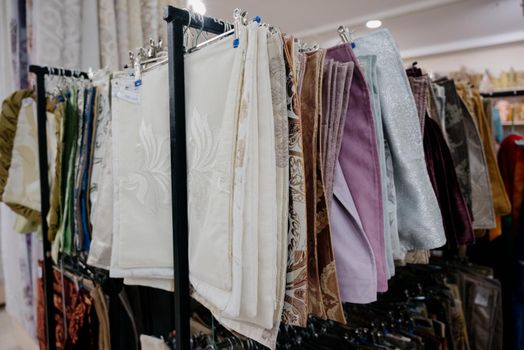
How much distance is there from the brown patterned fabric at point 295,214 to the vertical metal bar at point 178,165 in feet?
0.63

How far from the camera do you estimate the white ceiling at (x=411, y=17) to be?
254 centimetres

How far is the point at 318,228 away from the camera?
0.55 metres

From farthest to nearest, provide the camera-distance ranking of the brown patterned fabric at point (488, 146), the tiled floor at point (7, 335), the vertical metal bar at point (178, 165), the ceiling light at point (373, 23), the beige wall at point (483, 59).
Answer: the beige wall at point (483, 59)
the ceiling light at point (373, 23)
the tiled floor at point (7, 335)
the brown patterned fabric at point (488, 146)
the vertical metal bar at point (178, 165)

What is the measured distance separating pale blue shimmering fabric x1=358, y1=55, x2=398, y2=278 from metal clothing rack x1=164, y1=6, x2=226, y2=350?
0.97 ft

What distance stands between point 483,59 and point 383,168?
11.1 feet

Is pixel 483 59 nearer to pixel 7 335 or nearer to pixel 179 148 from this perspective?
pixel 179 148

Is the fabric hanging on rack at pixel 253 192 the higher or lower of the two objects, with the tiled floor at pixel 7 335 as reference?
higher

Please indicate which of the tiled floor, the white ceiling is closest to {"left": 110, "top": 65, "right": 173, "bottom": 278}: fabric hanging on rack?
the tiled floor

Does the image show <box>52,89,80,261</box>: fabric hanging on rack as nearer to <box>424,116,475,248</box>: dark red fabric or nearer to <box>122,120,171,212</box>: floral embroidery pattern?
<box>122,120,171,212</box>: floral embroidery pattern

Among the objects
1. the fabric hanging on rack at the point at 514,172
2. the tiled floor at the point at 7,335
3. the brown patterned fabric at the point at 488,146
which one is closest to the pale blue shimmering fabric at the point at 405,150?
the brown patterned fabric at the point at 488,146

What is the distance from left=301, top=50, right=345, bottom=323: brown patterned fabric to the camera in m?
0.54

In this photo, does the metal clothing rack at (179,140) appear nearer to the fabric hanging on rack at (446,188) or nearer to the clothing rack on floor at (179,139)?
the clothing rack on floor at (179,139)

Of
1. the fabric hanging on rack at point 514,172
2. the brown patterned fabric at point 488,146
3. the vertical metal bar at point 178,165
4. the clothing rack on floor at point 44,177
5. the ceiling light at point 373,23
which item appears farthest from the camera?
the ceiling light at point 373,23

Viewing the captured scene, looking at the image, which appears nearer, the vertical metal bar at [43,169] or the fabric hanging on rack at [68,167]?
the fabric hanging on rack at [68,167]
